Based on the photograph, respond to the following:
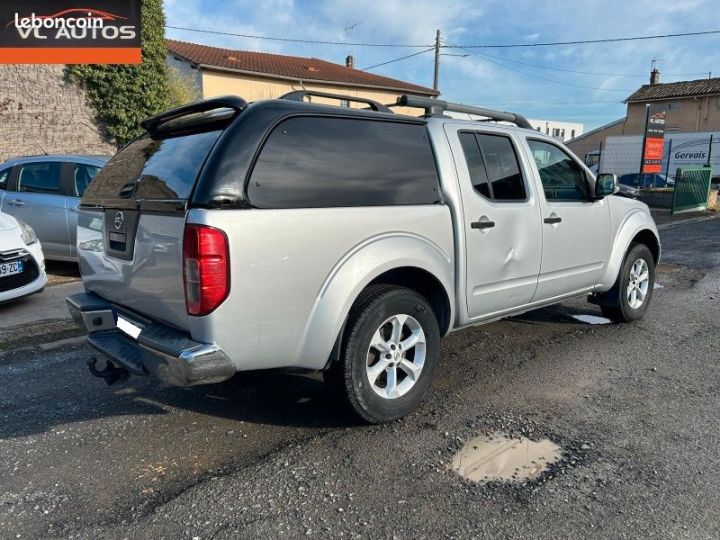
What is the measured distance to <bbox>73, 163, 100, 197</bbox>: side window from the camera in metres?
7.22

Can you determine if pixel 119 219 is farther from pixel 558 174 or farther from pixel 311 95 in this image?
pixel 558 174

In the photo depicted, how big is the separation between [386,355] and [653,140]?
62.7 feet

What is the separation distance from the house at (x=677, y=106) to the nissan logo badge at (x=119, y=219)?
40232 millimetres

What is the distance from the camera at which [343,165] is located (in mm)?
2973

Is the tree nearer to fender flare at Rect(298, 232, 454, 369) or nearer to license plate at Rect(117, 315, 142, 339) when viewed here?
license plate at Rect(117, 315, 142, 339)

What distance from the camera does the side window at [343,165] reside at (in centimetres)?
271

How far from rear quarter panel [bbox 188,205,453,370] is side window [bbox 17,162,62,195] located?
233 inches

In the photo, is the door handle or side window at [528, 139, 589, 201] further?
side window at [528, 139, 589, 201]

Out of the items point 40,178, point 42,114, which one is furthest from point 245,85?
point 40,178

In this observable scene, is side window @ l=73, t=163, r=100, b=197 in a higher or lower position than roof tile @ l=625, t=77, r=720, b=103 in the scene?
lower

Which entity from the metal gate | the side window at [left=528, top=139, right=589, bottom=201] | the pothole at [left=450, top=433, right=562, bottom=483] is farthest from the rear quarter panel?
the metal gate

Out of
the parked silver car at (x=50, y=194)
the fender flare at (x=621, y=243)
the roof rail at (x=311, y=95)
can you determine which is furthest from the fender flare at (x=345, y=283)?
the parked silver car at (x=50, y=194)

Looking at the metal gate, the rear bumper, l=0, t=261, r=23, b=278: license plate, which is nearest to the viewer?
the rear bumper

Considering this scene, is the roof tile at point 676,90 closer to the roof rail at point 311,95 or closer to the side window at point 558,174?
the side window at point 558,174
